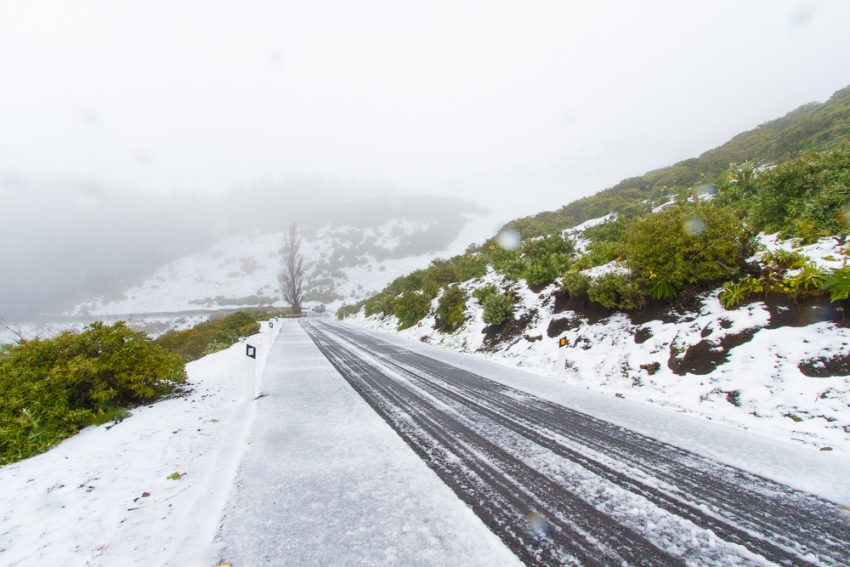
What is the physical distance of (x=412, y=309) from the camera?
60.1ft

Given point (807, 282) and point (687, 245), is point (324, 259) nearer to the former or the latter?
point (687, 245)

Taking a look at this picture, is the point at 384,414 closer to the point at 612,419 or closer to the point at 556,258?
the point at 612,419

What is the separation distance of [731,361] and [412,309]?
14156 mm

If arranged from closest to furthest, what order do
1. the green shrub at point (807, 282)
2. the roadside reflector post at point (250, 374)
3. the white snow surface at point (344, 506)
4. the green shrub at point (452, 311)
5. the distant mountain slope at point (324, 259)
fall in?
the white snow surface at point (344, 506)
the green shrub at point (807, 282)
the roadside reflector post at point (250, 374)
the green shrub at point (452, 311)
the distant mountain slope at point (324, 259)

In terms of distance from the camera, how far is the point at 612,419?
441 centimetres

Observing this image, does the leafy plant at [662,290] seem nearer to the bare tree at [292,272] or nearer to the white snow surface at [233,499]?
the white snow surface at [233,499]

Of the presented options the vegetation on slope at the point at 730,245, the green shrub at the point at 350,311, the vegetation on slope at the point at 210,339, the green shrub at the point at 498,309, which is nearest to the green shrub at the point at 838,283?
the vegetation on slope at the point at 730,245

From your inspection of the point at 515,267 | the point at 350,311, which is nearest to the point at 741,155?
the point at 515,267

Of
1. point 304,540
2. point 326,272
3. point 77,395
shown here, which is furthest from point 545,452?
point 326,272

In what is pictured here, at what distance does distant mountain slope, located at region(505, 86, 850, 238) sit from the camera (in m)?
14.2

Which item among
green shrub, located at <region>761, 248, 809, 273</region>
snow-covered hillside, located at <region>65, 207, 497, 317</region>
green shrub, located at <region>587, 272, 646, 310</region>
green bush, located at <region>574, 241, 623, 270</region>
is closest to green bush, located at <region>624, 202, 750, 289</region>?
green shrub, located at <region>587, 272, 646, 310</region>

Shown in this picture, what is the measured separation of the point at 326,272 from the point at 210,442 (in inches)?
2920

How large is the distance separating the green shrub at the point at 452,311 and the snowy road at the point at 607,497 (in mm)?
8667

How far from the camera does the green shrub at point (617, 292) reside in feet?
24.3
